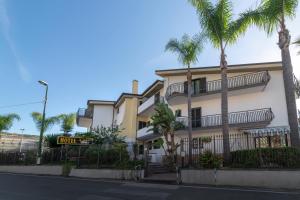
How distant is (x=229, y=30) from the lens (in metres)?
17.3

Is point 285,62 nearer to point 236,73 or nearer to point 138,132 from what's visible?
point 236,73

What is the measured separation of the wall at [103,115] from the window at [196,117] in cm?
1847

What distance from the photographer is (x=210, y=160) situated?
15.5 metres

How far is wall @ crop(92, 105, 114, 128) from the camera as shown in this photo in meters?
41.7

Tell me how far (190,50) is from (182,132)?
963 centimetres

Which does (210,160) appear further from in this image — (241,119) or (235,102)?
(235,102)

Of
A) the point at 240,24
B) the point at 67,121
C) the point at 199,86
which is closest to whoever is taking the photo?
the point at 240,24

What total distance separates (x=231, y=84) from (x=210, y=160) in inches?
478

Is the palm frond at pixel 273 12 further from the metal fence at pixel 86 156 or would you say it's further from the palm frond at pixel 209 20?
the metal fence at pixel 86 156

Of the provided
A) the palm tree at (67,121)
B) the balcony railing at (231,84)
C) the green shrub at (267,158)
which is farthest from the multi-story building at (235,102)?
the palm tree at (67,121)

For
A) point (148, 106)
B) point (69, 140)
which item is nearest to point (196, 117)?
point (148, 106)

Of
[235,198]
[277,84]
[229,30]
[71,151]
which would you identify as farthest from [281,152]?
[71,151]

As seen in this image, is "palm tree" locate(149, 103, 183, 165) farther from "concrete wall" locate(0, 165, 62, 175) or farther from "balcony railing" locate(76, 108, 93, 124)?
"balcony railing" locate(76, 108, 93, 124)

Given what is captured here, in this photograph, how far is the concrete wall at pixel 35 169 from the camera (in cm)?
2284
